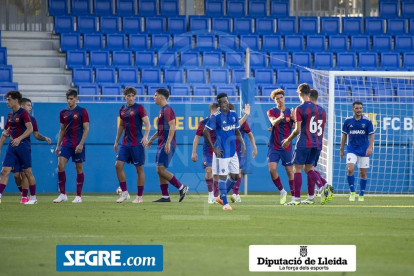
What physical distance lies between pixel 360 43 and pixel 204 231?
1697cm

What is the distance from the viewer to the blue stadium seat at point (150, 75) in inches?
865

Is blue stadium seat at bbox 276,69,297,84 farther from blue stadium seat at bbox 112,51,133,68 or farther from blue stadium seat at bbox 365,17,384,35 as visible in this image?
blue stadium seat at bbox 112,51,133,68

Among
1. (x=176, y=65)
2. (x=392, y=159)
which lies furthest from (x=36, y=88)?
(x=392, y=159)

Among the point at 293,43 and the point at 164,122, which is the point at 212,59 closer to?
the point at 293,43

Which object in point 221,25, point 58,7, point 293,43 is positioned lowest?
point 293,43

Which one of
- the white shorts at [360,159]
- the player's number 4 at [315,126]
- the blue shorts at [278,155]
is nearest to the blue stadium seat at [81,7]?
the white shorts at [360,159]

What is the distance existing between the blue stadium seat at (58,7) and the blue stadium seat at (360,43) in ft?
30.3

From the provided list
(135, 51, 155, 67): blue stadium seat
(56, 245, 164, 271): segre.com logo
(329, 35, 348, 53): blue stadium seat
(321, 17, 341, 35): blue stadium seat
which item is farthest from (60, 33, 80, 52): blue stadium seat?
(56, 245, 164, 271): segre.com logo

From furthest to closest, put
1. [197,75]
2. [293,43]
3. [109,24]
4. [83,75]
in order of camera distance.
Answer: [293,43] → [109,24] → [197,75] → [83,75]

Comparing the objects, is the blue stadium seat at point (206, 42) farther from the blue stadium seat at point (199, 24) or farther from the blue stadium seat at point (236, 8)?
the blue stadium seat at point (236, 8)

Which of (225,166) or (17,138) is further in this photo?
(17,138)

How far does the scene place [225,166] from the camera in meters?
12.1

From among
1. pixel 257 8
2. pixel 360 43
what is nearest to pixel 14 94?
pixel 257 8

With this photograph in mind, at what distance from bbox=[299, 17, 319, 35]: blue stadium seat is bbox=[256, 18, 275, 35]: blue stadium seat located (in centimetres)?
102
